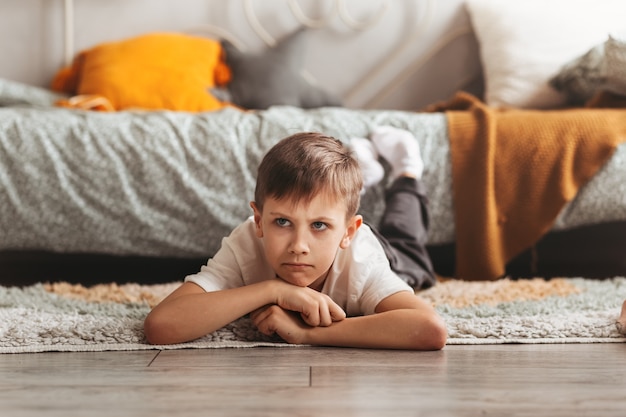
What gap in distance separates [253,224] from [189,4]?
149 cm

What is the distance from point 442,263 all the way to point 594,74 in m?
0.66

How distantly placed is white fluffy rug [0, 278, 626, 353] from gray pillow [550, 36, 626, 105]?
56cm

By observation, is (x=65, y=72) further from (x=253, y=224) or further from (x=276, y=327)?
(x=276, y=327)

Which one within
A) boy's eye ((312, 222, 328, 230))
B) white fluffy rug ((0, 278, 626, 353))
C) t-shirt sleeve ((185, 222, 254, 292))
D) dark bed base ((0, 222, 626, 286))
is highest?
boy's eye ((312, 222, 328, 230))

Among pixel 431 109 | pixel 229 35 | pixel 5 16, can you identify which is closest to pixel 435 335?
pixel 431 109

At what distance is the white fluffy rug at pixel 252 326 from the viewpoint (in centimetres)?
109

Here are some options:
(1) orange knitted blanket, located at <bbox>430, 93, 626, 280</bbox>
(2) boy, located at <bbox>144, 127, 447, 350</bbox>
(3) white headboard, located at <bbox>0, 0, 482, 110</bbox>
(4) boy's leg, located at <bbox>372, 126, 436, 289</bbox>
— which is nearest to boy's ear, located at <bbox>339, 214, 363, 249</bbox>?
(2) boy, located at <bbox>144, 127, 447, 350</bbox>

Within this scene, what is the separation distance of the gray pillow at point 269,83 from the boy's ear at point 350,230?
3.73 feet

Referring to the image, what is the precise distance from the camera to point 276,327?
1085mm

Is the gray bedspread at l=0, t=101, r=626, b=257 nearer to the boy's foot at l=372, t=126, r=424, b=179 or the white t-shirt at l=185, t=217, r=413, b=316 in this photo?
the boy's foot at l=372, t=126, r=424, b=179

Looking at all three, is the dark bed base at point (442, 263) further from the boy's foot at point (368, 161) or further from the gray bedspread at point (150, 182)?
the boy's foot at point (368, 161)

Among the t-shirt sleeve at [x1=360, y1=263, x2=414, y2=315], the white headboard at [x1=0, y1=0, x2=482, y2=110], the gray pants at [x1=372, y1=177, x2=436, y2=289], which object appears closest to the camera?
the t-shirt sleeve at [x1=360, y1=263, x2=414, y2=315]

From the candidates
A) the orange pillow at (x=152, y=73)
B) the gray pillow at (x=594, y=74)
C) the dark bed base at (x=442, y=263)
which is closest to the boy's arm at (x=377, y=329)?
the dark bed base at (x=442, y=263)

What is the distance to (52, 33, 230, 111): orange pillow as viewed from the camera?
2.17 metres
